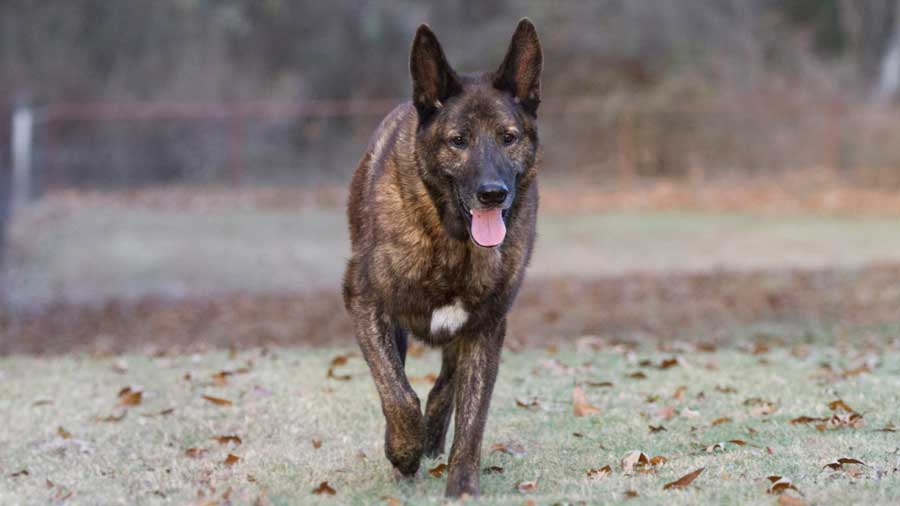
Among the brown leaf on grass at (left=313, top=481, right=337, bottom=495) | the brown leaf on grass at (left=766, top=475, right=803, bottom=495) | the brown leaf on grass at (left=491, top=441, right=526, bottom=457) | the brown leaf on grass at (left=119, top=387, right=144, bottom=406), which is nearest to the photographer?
the brown leaf on grass at (left=766, top=475, right=803, bottom=495)

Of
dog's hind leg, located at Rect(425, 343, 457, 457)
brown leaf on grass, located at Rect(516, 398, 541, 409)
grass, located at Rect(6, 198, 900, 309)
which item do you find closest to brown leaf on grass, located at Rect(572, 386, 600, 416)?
brown leaf on grass, located at Rect(516, 398, 541, 409)

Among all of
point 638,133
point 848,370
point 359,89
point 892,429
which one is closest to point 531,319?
point 848,370

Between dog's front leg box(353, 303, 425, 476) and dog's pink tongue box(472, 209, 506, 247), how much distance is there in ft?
2.19

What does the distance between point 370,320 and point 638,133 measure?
84.9ft

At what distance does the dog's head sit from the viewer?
557 centimetres

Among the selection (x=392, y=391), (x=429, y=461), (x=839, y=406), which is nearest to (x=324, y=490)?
(x=392, y=391)

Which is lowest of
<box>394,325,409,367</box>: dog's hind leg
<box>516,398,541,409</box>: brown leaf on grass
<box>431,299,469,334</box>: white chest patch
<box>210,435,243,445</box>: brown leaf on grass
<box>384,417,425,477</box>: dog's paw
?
<box>516,398,541,409</box>: brown leaf on grass

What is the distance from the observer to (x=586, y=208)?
2677 centimetres

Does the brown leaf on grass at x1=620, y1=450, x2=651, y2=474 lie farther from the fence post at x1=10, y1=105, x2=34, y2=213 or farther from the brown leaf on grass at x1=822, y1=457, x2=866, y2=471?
the fence post at x1=10, y1=105, x2=34, y2=213

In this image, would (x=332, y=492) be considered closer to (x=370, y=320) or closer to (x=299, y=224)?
(x=370, y=320)

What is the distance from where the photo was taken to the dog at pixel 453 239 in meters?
5.67

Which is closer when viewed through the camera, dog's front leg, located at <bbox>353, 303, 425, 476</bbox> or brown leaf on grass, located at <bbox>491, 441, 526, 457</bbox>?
dog's front leg, located at <bbox>353, 303, 425, 476</bbox>

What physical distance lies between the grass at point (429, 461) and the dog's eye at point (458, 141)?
5.15ft

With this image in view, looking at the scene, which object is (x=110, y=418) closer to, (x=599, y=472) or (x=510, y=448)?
(x=510, y=448)
